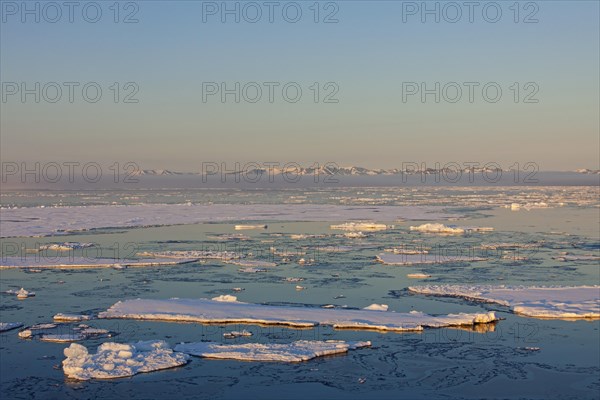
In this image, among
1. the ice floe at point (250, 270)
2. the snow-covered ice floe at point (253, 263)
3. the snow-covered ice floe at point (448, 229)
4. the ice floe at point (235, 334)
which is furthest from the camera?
the snow-covered ice floe at point (448, 229)

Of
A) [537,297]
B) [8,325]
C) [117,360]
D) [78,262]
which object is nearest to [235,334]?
[117,360]

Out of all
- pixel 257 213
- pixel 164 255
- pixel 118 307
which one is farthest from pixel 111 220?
pixel 118 307

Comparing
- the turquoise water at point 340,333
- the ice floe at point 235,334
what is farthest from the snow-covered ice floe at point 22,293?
the ice floe at point 235,334

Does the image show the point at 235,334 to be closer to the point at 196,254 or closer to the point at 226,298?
the point at 226,298

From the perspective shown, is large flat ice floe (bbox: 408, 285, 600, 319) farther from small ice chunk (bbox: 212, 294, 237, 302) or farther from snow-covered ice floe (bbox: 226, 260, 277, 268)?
snow-covered ice floe (bbox: 226, 260, 277, 268)

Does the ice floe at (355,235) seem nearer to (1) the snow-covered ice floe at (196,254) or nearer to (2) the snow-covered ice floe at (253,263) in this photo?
(1) the snow-covered ice floe at (196,254)
